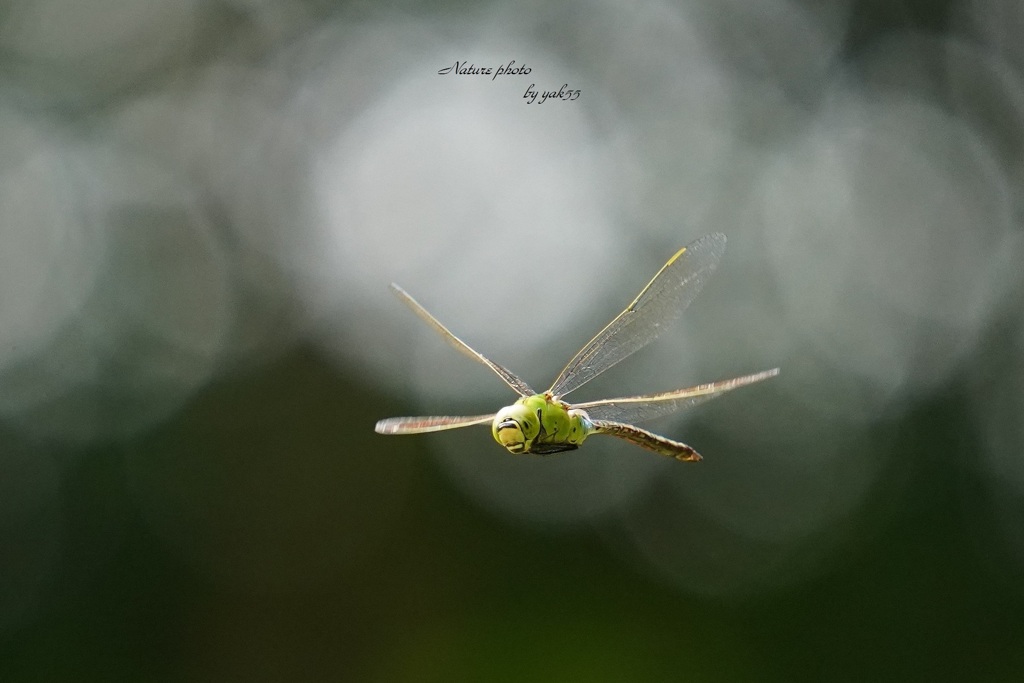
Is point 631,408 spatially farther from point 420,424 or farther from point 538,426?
point 420,424

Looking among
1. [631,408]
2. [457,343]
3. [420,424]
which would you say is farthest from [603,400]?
[420,424]

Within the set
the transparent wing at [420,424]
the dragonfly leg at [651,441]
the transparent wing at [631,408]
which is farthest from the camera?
the dragonfly leg at [651,441]

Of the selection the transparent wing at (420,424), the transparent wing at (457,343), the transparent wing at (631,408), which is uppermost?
the transparent wing at (457,343)

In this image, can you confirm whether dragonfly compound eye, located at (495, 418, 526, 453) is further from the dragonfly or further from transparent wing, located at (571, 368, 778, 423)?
transparent wing, located at (571, 368, 778, 423)

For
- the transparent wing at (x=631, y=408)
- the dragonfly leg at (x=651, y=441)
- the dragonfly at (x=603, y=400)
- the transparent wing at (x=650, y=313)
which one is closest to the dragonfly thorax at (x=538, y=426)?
the dragonfly at (x=603, y=400)

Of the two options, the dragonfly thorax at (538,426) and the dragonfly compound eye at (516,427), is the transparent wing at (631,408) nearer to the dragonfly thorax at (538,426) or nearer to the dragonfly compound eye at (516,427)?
the dragonfly thorax at (538,426)

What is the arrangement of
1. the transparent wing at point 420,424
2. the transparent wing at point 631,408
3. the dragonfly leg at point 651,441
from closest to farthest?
the transparent wing at point 420,424 → the transparent wing at point 631,408 → the dragonfly leg at point 651,441
